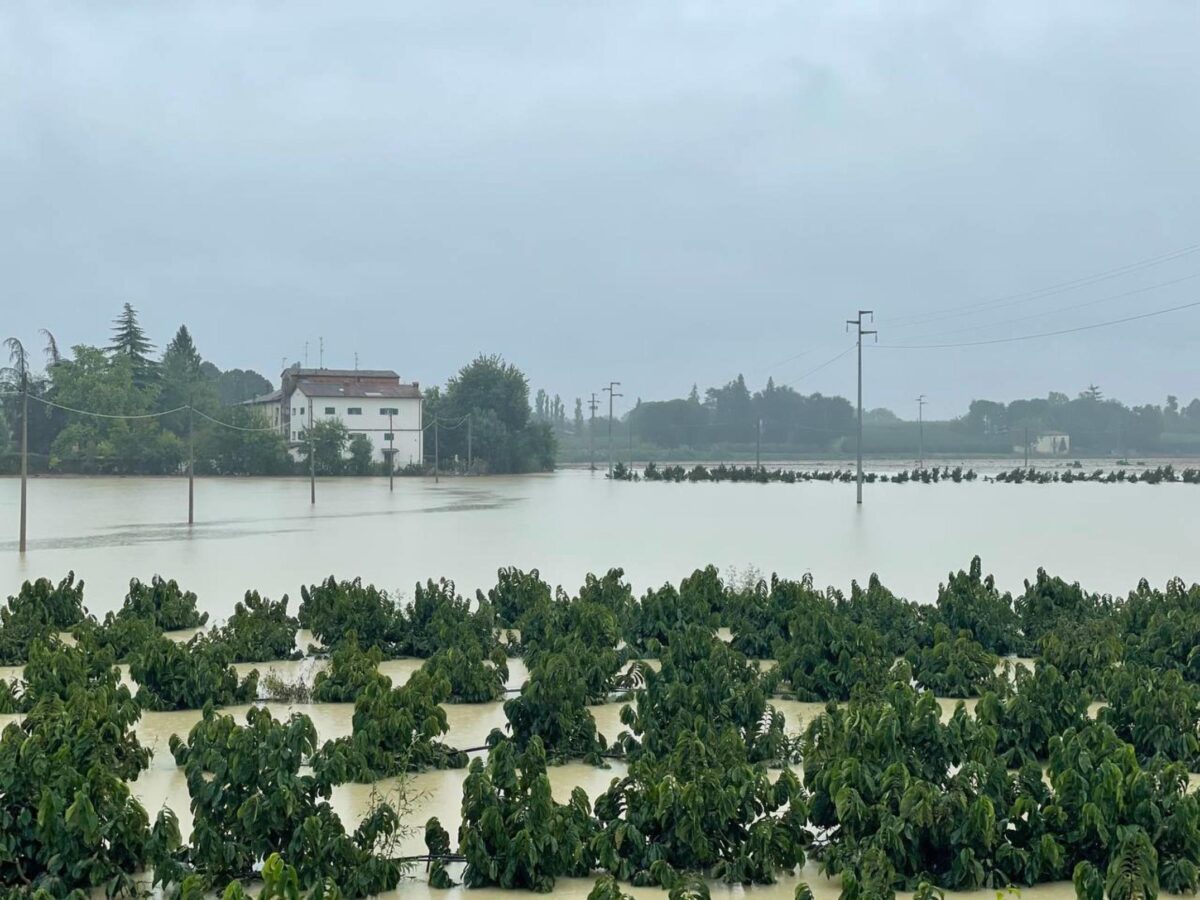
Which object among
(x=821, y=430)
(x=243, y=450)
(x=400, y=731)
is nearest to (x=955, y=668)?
(x=400, y=731)

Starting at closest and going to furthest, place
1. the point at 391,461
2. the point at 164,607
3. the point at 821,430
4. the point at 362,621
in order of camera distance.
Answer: the point at 362,621 < the point at 164,607 < the point at 391,461 < the point at 821,430

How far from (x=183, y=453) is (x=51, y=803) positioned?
2733 inches

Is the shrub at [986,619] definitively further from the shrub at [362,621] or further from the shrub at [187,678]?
the shrub at [187,678]

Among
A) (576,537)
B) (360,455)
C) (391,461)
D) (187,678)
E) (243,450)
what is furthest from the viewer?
(243,450)

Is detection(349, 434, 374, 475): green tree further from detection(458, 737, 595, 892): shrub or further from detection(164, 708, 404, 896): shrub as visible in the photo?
detection(458, 737, 595, 892): shrub

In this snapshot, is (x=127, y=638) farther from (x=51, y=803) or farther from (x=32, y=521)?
(x=32, y=521)

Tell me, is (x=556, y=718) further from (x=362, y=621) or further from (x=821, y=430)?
(x=821, y=430)

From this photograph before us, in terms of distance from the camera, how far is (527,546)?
26.0 metres

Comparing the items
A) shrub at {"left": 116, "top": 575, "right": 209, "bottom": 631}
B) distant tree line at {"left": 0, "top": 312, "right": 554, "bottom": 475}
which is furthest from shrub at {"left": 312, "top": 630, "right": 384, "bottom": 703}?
distant tree line at {"left": 0, "top": 312, "right": 554, "bottom": 475}

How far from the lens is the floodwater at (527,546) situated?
947 cm

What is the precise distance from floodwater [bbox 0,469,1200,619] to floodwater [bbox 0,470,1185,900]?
63 mm

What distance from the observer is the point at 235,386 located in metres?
139

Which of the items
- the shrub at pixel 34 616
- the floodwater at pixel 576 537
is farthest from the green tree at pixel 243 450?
the shrub at pixel 34 616

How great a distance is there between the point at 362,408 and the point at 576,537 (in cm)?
5213
